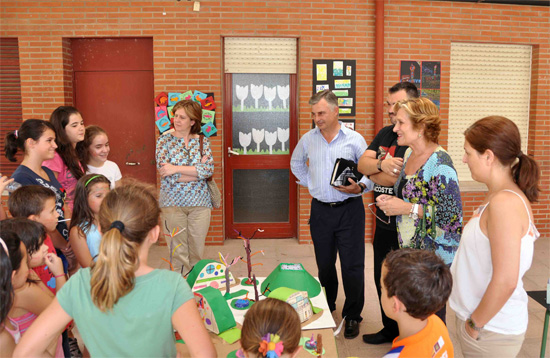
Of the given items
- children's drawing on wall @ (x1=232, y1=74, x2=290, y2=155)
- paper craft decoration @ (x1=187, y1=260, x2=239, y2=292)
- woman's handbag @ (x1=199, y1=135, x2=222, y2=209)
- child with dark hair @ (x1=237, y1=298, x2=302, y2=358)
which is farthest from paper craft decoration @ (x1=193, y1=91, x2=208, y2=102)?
child with dark hair @ (x1=237, y1=298, x2=302, y2=358)

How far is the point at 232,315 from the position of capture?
211cm

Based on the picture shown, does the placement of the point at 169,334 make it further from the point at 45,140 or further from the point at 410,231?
the point at 45,140

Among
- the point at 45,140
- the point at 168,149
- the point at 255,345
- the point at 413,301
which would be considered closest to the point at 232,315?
the point at 255,345

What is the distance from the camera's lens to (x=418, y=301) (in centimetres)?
162

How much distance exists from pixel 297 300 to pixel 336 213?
1.39 m

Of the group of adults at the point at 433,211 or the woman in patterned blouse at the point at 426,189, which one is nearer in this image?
the group of adults at the point at 433,211

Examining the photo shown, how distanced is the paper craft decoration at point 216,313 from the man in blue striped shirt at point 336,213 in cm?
151

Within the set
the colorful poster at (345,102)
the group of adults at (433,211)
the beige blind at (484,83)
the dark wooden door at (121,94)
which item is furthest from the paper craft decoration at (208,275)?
the beige blind at (484,83)

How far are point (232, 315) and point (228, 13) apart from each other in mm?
4202

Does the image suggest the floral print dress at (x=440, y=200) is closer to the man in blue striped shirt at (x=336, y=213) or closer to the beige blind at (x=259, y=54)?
the man in blue striped shirt at (x=336, y=213)

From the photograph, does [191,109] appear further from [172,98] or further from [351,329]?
[351,329]

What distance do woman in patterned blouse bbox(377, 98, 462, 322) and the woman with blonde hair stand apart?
1.52 metres

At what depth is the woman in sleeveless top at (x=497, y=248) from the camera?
5.51 feet

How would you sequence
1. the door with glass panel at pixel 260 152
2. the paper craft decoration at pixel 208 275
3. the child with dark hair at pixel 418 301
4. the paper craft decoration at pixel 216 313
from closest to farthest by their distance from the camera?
the child with dark hair at pixel 418 301 < the paper craft decoration at pixel 216 313 < the paper craft decoration at pixel 208 275 < the door with glass panel at pixel 260 152
